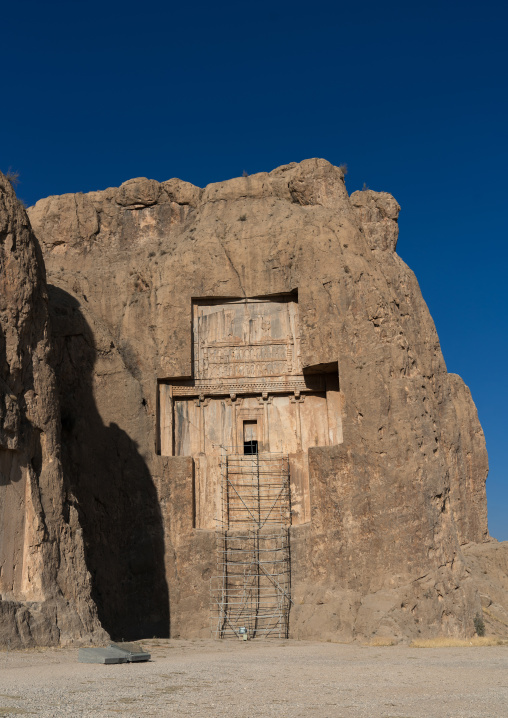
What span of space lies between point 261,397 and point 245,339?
2124mm

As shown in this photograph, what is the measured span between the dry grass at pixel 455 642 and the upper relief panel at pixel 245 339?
9870 millimetres

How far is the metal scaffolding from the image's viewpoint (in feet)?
84.1

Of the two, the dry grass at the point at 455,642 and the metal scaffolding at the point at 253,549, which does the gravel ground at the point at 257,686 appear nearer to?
the dry grass at the point at 455,642

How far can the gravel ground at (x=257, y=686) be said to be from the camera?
10078 mm

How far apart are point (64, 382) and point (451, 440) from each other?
1392cm

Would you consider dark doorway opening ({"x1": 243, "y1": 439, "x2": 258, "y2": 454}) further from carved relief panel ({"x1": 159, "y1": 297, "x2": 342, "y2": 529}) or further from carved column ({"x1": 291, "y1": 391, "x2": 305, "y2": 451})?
carved column ({"x1": 291, "y1": 391, "x2": 305, "y2": 451})

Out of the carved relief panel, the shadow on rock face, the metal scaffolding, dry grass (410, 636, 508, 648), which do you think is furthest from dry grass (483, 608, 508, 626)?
the shadow on rock face

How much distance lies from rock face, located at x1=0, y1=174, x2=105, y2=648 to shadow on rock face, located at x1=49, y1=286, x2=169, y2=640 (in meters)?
5.09

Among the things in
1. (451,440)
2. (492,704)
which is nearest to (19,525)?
(492,704)

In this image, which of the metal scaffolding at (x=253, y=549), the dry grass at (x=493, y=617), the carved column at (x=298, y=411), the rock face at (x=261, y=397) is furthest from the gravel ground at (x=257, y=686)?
the carved column at (x=298, y=411)

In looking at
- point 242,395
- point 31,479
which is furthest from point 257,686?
point 242,395

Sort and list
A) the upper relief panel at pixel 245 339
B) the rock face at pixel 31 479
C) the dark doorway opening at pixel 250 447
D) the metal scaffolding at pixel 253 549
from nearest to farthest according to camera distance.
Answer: the rock face at pixel 31 479, the metal scaffolding at pixel 253 549, the dark doorway opening at pixel 250 447, the upper relief panel at pixel 245 339

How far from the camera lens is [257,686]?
40.2 ft

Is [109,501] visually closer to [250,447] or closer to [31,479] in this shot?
[250,447]
